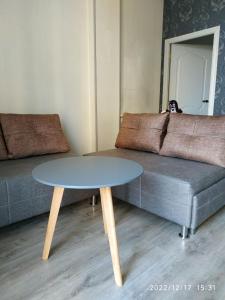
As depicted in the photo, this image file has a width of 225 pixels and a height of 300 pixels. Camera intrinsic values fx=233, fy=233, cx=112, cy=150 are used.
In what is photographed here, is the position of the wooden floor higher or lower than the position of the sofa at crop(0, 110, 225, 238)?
lower

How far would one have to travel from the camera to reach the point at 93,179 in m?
1.16

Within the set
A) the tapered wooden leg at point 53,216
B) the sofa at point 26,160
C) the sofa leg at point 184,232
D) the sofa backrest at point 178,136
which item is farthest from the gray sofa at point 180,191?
the tapered wooden leg at point 53,216

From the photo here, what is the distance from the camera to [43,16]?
2.37m

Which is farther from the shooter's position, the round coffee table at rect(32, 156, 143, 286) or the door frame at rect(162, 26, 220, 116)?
the door frame at rect(162, 26, 220, 116)

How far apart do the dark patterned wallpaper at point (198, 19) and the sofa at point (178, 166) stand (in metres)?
1.27

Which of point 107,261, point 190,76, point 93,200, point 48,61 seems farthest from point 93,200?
point 190,76

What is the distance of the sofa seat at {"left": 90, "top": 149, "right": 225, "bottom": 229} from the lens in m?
1.54

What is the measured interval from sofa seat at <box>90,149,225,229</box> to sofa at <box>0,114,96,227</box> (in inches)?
20.0

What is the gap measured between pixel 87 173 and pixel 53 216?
333mm

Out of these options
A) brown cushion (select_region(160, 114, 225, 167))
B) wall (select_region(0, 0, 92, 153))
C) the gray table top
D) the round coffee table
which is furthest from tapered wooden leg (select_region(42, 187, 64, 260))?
wall (select_region(0, 0, 92, 153))

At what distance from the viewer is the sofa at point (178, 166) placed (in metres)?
1.56

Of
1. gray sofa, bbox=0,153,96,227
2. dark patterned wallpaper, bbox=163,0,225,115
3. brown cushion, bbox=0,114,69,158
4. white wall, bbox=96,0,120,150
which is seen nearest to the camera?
gray sofa, bbox=0,153,96,227

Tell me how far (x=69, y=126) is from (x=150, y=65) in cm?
166

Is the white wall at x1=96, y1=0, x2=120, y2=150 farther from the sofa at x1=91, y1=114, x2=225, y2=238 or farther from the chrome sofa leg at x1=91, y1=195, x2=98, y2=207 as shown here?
the chrome sofa leg at x1=91, y1=195, x2=98, y2=207
